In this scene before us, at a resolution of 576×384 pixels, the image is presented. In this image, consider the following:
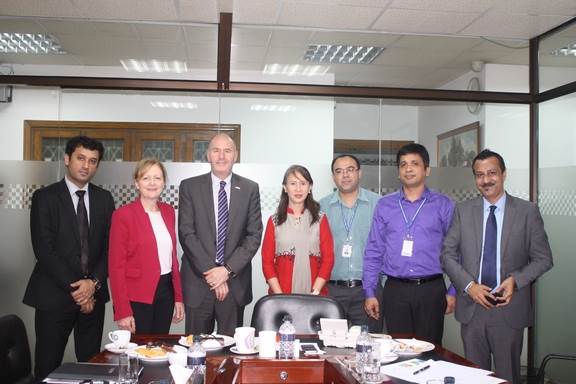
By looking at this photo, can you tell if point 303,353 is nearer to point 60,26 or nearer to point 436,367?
point 436,367

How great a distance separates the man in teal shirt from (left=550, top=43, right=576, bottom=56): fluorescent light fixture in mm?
2198

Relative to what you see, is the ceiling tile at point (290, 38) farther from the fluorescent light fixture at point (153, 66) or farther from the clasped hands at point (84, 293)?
the clasped hands at point (84, 293)

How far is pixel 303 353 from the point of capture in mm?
2213

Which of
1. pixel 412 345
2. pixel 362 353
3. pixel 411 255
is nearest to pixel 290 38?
pixel 411 255

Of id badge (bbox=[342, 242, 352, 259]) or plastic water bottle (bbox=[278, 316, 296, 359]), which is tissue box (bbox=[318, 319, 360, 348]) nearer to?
plastic water bottle (bbox=[278, 316, 296, 359])

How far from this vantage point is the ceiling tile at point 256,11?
4.20m

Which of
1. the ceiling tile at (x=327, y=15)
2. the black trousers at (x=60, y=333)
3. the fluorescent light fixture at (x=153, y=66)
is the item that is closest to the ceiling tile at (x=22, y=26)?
the fluorescent light fixture at (x=153, y=66)

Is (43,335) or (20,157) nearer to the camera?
(43,335)

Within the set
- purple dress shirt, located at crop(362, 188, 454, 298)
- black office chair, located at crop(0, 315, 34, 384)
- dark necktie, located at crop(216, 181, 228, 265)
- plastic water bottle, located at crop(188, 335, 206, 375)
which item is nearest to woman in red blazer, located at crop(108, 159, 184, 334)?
dark necktie, located at crop(216, 181, 228, 265)

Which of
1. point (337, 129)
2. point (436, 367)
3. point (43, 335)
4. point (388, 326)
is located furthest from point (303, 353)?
point (337, 129)

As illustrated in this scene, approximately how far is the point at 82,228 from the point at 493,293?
8.72ft

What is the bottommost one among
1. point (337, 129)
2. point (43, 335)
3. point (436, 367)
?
point (43, 335)

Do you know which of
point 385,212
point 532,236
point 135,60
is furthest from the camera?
point 135,60

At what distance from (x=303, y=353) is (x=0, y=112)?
3753mm
